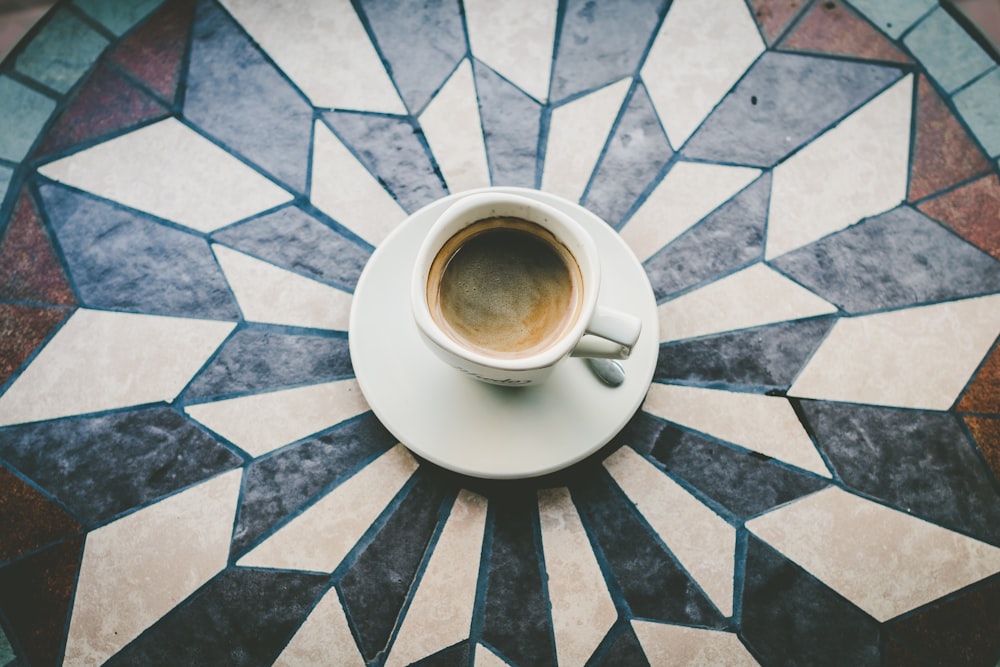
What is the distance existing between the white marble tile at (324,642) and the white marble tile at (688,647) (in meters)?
0.38

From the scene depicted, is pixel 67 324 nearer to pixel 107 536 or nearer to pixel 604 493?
pixel 107 536

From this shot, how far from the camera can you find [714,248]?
3.32 ft

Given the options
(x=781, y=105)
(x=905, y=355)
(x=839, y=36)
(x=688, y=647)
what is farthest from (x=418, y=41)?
(x=688, y=647)

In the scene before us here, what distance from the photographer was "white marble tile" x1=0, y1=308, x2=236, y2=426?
939mm

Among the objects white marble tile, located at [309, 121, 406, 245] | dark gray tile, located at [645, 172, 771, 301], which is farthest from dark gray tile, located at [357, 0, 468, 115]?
dark gray tile, located at [645, 172, 771, 301]

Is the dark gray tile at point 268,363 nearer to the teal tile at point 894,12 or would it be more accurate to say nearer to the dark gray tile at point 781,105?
the dark gray tile at point 781,105

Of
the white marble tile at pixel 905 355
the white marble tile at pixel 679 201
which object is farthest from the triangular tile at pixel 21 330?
the white marble tile at pixel 905 355

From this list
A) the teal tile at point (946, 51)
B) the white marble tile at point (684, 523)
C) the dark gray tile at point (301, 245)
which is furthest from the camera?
the teal tile at point (946, 51)

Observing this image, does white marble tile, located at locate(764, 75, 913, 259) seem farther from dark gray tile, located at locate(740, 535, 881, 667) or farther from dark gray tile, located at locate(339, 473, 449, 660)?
dark gray tile, located at locate(339, 473, 449, 660)

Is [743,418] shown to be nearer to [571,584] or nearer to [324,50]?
[571,584]

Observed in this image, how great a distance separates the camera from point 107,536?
895mm

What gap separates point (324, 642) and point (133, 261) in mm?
635

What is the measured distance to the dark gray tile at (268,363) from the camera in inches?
37.1

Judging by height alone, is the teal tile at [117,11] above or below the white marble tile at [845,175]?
above
